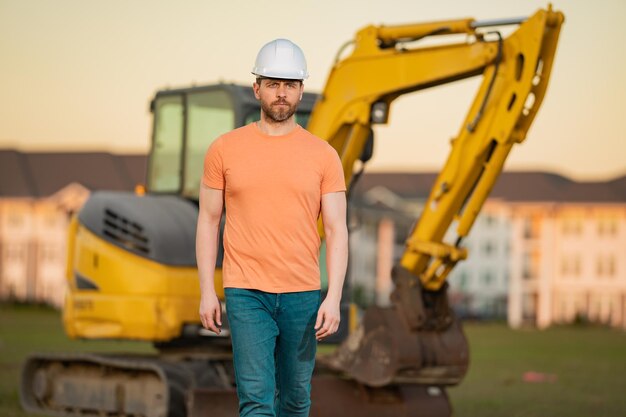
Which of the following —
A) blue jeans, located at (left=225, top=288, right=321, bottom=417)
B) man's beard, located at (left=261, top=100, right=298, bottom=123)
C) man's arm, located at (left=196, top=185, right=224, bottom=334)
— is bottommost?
blue jeans, located at (left=225, top=288, right=321, bottom=417)

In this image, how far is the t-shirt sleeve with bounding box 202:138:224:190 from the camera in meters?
6.76

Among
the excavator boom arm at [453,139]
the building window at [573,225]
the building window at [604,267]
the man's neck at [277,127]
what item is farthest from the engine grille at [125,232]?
the building window at [573,225]

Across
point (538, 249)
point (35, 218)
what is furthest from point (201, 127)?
point (538, 249)

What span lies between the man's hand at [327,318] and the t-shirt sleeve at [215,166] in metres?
0.72

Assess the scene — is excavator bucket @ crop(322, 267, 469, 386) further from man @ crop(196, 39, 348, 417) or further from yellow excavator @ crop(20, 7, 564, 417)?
man @ crop(196, 39, 348, 417)

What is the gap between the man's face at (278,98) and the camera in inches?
265

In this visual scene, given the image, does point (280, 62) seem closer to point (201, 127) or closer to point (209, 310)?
point (209, 310)

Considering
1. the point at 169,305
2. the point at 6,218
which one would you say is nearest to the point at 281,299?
the point at 169,305

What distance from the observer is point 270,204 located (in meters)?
6.68

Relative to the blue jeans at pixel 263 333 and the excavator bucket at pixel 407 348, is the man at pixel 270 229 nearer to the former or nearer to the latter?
the blue jeans at pixel 263 333

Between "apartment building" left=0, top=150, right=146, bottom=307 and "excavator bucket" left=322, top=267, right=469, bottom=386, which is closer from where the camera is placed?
"excavator bucket" left=322, top=267, right=469, bottom=386

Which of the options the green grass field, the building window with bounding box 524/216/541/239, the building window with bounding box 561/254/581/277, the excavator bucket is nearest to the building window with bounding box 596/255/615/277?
the building window with bounding box 561/254/581/277

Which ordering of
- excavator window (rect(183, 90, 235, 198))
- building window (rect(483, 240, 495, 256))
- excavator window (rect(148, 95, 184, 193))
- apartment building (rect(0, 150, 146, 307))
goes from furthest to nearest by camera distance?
building window (rect(483, 240, 495, 256)) → apartment building (rect(0, 150, 146, 307)) → excavator window (rect(148, 95, 184, 193)) → excavator window (rect(183, 90, 235, 198))

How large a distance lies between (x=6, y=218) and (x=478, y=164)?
9924 centimetres
